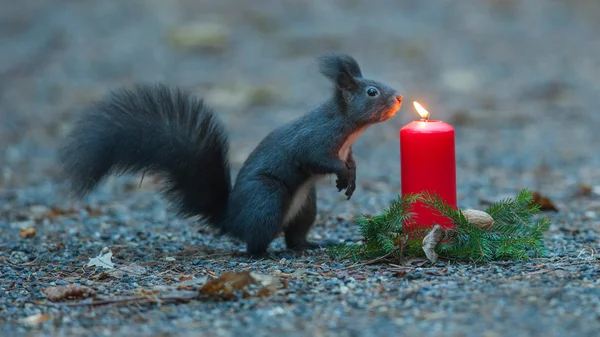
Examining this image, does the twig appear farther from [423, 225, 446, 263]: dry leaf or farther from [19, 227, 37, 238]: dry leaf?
[19, 227, 37, 238]: dry leaf

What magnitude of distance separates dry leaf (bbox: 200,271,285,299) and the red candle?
27.3 inches

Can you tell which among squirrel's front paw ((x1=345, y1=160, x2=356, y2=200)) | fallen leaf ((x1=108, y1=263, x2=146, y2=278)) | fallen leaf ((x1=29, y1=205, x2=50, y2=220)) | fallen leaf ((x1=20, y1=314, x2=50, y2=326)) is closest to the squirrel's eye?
squirrel's front paw ((x1=345, y1=160, x2=356, y2=200))

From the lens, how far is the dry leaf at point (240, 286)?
9.23ft

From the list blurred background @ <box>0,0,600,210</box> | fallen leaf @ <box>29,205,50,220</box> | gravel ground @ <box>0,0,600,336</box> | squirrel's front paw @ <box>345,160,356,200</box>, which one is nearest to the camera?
gravel ground @ <box>0,0,600,336</box>

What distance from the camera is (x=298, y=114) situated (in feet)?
25.6

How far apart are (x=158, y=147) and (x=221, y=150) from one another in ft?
0.91

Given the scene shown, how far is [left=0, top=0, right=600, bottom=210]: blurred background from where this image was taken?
6.43 metres

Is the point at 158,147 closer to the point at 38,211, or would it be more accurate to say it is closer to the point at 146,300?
the point at 146,300

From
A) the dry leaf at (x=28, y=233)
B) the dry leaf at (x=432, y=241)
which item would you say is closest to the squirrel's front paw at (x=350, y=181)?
the dry leaf at (x=432, y=241)

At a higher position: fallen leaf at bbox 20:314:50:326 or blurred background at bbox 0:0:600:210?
blurred background at bbox 0:0:600:210

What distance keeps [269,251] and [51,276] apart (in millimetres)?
924

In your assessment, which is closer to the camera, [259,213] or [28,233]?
[259,213]

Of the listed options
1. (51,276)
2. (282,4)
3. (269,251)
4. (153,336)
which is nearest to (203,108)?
(269,251)

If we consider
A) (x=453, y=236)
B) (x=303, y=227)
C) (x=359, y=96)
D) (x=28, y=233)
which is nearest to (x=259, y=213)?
(x=303, y=227)
